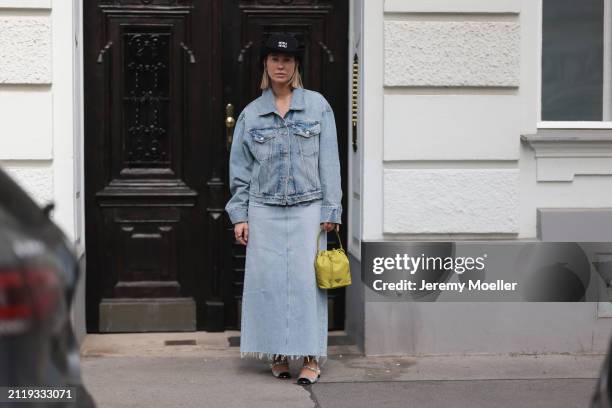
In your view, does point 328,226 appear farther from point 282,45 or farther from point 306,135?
point 282,45

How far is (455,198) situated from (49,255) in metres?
4.45

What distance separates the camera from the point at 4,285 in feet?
10.5

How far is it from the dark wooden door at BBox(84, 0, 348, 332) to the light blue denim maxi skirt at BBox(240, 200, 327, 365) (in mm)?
1235

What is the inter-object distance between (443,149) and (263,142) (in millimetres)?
1307

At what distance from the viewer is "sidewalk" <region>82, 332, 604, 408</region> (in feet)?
21.6

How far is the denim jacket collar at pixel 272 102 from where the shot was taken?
690cm

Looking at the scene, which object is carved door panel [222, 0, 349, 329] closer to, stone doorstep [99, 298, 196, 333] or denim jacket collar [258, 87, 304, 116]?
stone doorstep [99, 298, 196, 333]

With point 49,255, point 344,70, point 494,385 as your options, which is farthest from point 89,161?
point 49,255

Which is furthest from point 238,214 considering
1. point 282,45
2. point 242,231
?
point 282,45

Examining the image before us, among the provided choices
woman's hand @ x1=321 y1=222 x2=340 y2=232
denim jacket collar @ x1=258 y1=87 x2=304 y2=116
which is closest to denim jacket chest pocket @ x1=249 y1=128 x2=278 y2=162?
denim jacket collar @ x1=258 y1=87 x2=304 y2=116

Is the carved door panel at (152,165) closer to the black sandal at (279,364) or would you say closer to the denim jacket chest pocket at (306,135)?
the black sandal at (279,364)

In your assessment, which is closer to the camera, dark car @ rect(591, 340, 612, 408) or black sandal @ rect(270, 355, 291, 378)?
dark car @ rect(591, 340, 612, 408)

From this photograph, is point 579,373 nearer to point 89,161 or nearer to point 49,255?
point 89,161

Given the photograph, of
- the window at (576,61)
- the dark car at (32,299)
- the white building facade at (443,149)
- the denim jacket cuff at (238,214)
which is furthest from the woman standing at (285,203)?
the dark car at (32,299)
